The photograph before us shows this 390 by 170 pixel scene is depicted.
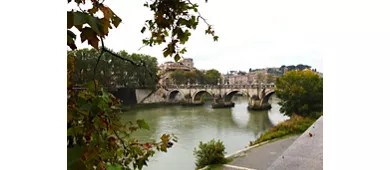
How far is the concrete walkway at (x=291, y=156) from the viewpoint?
2.32m

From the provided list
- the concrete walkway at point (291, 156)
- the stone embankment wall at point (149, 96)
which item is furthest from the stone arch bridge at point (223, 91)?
the concrete walkway at point (291, 156)

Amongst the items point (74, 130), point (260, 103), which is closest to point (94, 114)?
point (74, 130)

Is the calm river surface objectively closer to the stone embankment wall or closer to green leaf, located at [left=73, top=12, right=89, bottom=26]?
Answer: the stone embankment wall

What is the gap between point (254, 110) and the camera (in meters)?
15.0

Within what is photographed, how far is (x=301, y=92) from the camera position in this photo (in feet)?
28.8

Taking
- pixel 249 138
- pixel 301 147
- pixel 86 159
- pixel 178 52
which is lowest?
pixel 249 138

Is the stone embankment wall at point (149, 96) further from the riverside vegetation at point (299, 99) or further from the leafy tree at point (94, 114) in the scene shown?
the leafy tree at point (94, 114)

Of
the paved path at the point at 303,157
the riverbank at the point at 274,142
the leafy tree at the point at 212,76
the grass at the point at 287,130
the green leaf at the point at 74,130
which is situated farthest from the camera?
the leafy tree at the point at 212,76

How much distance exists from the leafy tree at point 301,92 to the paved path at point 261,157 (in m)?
3.39

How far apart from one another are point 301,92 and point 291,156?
21.9 ft

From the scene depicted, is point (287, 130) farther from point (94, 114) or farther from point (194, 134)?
point (94, 114)

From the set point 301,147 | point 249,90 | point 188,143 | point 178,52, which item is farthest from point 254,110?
point 178,52
